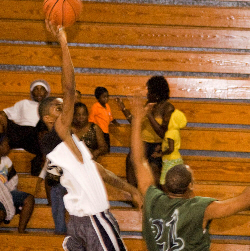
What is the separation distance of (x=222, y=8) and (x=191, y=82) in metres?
1.30

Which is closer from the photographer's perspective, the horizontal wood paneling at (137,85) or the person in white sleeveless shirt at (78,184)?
the person in white sleeveless shirt at (78,184)

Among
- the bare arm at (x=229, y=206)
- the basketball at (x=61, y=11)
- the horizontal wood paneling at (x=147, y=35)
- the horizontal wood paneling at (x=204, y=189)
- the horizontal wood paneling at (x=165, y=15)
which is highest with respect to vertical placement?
the horizontal wood paneling at (x=165, y=15)

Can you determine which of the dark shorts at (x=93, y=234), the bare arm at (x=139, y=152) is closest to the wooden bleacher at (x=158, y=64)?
the dark shorts at (x=93, y=234)

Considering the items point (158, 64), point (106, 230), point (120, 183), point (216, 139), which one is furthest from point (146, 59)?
point (106, 230)

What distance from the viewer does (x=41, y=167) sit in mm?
4852

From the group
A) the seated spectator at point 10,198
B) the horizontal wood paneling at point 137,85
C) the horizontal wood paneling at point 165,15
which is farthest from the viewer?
the horizontal wood paneling at point 165,15

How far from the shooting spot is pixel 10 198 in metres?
4.16

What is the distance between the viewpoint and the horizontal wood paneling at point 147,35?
20.5 ft

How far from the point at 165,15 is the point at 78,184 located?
426 centimetres

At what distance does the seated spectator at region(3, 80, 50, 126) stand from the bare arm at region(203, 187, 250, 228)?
11.0ft

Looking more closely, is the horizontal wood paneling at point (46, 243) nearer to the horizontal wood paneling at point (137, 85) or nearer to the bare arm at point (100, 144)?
the bare arm at point (100, 144)

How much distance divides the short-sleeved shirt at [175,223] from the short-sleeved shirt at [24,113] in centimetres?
304

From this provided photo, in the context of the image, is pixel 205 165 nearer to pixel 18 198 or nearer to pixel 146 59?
pixel 146 59

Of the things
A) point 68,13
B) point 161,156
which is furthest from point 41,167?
point 68,13
